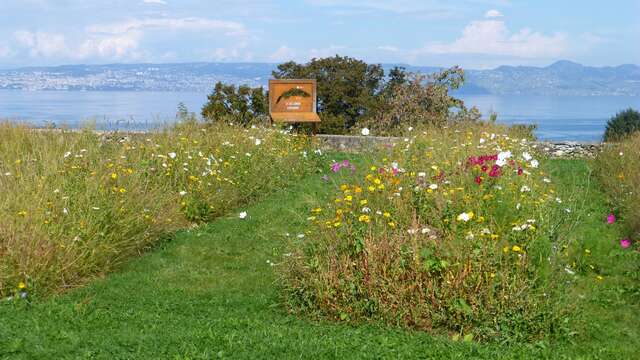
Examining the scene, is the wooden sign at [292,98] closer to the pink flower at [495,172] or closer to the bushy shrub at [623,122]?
the bushy shrub at [623,122]

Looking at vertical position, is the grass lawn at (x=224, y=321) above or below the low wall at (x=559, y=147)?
below

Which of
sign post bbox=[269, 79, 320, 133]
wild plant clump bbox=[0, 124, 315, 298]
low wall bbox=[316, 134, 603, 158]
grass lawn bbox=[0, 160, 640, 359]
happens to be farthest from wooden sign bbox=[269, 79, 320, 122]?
grass lawn bbox=[0, 160, 640, 359]

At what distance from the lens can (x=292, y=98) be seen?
53.9 ft

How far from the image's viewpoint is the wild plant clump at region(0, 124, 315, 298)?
20.8ft

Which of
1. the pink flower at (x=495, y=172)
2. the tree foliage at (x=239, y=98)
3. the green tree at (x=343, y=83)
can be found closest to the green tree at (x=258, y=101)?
the tree foliage at (x=239, y=98)

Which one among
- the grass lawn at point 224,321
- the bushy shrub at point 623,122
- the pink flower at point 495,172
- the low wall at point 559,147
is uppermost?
the pink flower at point 495,172

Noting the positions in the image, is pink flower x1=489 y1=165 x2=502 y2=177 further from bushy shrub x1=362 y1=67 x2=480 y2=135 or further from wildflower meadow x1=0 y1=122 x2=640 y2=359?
bushy shrub x1=362 y1=67 x2=480 y2=135

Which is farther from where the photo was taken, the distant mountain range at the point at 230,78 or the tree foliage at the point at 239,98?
the distant mountain range at the point at 230,78

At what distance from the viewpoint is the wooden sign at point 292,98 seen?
16250mm

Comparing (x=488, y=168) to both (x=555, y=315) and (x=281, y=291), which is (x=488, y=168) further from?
(x=281, y=291)

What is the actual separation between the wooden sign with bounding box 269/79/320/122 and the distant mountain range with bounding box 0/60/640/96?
78.9 inches

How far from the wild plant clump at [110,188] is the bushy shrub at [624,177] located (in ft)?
16.2

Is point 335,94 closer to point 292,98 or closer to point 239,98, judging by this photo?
point 239,98

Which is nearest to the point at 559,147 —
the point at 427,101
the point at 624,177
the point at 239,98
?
the point at 427,101
